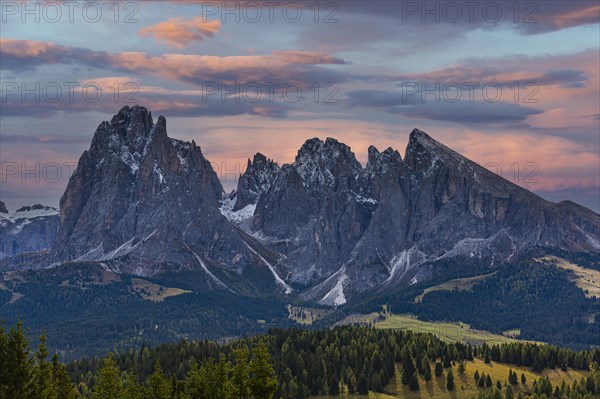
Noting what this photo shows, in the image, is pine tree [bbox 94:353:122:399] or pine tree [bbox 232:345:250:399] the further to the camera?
pine tree [bbox 94:353:122:399]

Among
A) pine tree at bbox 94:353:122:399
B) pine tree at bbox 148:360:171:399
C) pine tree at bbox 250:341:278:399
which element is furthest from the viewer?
pine tree at bbox 148:360:171:399

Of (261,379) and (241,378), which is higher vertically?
(261,379)

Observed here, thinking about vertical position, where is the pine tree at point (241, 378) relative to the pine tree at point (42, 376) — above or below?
below

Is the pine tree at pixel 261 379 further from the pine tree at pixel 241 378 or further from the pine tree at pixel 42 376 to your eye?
the pine tree at pixel 42 376

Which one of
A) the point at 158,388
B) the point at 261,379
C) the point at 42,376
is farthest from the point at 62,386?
the point at 261,379

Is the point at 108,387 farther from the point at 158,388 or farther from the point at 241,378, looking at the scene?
the point at 241,378

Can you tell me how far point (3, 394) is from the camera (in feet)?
397

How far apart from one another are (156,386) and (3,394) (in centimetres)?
5161

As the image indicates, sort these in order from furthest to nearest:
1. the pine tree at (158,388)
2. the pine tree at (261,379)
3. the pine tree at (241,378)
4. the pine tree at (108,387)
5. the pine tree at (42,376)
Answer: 1. the pine tree at (158,388)
2. the pine tree at (108,387)
3. the pine tree at (241,378)
4. the pine tree at (261,379)
5. the pine tree at (42,376)

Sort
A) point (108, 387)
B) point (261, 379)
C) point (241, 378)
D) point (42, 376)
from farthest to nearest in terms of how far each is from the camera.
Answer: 1. point (108, 387)
2. point (241, 378)
3. point (261, 379)
4. point (42, 376)

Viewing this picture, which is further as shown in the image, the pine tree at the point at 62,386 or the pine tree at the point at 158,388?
the pine tree at the point at 158,388

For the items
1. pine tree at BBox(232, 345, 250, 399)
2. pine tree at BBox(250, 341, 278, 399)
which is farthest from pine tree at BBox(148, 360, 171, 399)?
pine tree at BBox(250, 341, 278, 399)

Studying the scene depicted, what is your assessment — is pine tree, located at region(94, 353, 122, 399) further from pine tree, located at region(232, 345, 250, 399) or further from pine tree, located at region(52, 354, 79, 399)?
pine tree, located at region(232, 345, 250, 399)

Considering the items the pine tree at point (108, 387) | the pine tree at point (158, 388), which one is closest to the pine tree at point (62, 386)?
the pine tree at point (108, 387)
